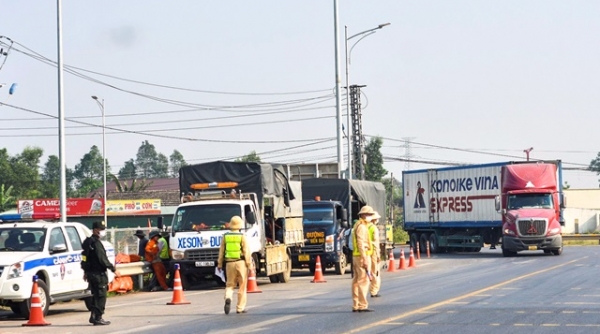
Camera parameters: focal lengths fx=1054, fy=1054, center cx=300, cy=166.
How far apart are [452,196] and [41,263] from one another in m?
33.0

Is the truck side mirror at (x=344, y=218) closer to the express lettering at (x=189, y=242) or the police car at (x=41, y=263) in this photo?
the express lettering at (x=189, y=242)

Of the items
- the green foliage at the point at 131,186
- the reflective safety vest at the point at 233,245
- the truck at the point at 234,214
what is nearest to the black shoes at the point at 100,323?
the reflective safety vest at the point at 233,245

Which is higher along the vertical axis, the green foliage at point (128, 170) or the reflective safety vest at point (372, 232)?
the green foliage at point (128, 170)

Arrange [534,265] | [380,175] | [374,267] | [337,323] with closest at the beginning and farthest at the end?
[337,323] < [374,267] < [534,265] < [380,175]

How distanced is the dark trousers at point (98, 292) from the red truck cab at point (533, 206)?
28196 millimetres

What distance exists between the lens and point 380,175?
3802 inches

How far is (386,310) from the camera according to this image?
18.0m

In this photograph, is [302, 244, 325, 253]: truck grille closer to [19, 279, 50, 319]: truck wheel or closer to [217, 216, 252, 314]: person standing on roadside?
[217, 216, 252, 314]: person standing on roadside

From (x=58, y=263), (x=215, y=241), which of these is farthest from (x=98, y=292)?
(x=215, y=241)

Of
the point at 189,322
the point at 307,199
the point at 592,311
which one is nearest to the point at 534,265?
the point at 307,199

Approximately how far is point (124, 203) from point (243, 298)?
67.3 metres

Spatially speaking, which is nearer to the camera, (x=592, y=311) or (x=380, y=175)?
(x=592, y=311)

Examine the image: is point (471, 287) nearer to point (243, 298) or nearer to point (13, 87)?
point (243, 298)

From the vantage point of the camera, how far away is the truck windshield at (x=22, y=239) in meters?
19.2
